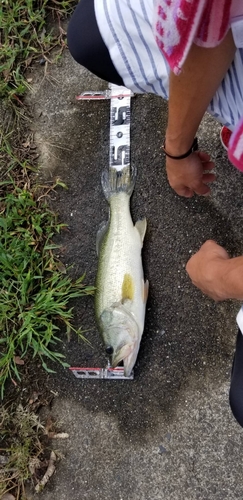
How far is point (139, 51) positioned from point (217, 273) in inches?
40.2

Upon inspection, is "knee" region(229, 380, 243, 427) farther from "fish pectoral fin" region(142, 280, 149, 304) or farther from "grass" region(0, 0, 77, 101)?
"grass" region(0, 0, 77, 101)

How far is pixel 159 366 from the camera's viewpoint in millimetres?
3045

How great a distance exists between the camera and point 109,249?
3.09 metres

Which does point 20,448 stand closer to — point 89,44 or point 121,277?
point 121,277

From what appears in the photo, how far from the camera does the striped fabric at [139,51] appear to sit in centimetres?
192

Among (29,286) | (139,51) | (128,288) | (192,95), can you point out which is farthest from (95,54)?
(29,286)

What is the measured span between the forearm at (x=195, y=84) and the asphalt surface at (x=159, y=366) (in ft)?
3.78

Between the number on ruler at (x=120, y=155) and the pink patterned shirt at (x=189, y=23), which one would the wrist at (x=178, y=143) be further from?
the number on ruler at (x=120, y=155)

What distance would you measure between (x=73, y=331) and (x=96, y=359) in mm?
244

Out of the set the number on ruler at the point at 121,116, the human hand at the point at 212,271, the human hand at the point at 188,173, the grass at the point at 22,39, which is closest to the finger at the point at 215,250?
the human hand at the point at 212,271

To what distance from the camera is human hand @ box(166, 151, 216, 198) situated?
2.26 metres

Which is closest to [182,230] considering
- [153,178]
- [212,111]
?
[153,178]

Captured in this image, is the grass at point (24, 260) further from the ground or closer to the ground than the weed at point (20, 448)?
further from the ground

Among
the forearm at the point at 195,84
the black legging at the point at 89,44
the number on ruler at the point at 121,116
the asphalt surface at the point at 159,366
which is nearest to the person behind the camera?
the forearm at the point at 195,84
